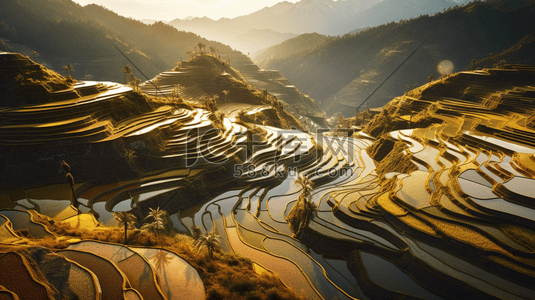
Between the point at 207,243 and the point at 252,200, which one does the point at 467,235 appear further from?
the point at 252,200

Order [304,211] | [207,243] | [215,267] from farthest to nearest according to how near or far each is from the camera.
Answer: [304,211] < [207,243] < [215,267]

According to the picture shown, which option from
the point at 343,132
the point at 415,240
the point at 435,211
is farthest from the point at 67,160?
the point at 343,132

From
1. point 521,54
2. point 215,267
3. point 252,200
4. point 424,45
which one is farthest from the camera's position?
point 424,45

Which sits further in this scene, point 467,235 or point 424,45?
point 424,45

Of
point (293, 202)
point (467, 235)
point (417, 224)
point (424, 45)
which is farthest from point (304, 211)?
point (424, 45)

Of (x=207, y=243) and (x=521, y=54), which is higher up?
(x=521, y=54)

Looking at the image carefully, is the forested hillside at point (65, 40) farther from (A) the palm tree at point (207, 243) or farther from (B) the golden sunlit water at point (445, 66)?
(B) the golden sunlit water at point (445, 66)

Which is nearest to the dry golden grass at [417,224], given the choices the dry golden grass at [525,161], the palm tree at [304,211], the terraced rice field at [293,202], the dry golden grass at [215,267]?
the terraced rice field at [293,202]

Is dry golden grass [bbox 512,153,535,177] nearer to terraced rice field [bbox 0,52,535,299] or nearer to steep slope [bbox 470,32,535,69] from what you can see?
terraced rice field [bbox 0,52,535,299]

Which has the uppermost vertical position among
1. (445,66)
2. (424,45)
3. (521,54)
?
(424,45)
